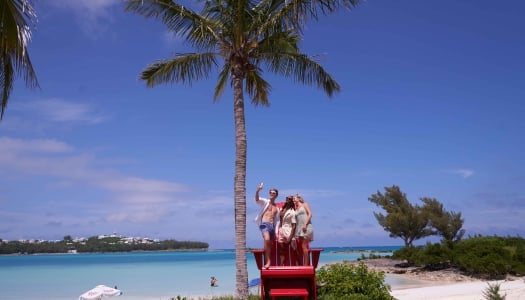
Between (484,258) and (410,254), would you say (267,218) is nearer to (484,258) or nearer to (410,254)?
(484,258)

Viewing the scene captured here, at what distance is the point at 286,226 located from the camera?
10.4 metres

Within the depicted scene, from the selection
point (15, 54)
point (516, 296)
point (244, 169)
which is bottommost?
point (516, 296)

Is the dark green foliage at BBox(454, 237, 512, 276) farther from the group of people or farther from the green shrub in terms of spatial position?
the group of people

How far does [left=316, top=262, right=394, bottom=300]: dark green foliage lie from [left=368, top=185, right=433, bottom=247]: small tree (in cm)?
3025

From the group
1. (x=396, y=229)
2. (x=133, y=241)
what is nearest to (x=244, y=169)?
(x=396, y=229)

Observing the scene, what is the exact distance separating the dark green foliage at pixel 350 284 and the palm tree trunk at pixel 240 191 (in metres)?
1.61

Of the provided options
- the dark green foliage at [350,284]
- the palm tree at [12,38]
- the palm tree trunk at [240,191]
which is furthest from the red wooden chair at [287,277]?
the palm tree at [12,38]

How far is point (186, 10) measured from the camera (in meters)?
11.5

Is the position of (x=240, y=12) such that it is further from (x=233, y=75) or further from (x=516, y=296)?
(x=516, y=296)

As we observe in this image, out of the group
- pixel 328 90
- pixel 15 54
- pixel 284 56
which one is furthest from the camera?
pixel 328 90

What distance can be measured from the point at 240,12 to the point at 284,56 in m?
1.67

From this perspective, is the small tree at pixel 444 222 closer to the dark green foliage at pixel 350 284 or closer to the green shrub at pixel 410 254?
the green shrub at pixel 410 254

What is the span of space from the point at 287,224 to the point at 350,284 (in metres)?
1.71

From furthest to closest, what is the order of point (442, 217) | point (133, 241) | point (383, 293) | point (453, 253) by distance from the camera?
point (133, 241) → point (442, 217) → point (453, 253) → point (383, 293)
